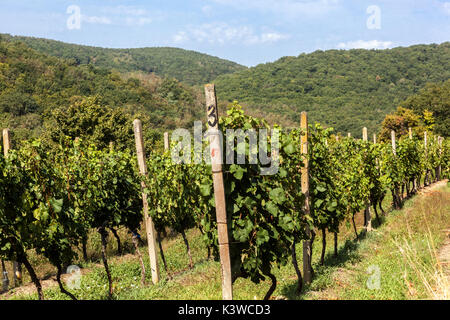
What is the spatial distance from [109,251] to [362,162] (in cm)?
756

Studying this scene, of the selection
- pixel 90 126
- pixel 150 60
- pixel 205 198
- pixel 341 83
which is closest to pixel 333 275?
pixel 205 198

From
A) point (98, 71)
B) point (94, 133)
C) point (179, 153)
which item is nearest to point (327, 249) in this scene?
point (179, 153)

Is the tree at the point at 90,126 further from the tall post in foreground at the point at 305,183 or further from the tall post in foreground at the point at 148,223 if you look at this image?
the tall post in foreground at the point at 305,183

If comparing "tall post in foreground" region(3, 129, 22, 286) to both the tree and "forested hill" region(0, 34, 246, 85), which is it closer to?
the tree

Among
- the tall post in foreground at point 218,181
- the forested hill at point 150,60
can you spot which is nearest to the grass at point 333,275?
the tall post in foreground at point 218,181

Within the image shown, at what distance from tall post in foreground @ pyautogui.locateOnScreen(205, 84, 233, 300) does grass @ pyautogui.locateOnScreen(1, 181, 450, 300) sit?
Answer: 1622 millimetres

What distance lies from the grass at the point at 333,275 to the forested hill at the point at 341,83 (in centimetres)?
5173

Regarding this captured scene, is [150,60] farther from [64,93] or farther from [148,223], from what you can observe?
[148,223]

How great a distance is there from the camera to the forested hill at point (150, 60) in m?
109

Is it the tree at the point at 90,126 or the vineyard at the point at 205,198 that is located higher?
the tree at the point at 90,126

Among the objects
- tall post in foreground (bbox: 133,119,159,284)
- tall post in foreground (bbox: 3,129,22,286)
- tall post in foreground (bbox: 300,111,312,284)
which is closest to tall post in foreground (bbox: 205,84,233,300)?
tall post in foreground (bbox: 300,111,312,284)

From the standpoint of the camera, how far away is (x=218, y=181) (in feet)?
12.8

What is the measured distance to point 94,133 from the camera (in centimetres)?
2680

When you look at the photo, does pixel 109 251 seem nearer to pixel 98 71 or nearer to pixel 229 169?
pixel 229 169
